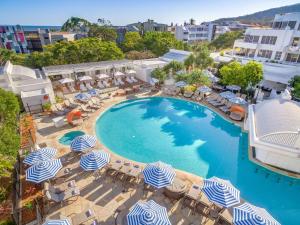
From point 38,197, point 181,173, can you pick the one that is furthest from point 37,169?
point 181,173

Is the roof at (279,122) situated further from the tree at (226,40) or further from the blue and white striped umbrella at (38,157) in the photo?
the tree at (226,40)

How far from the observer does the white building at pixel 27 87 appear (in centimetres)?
2075

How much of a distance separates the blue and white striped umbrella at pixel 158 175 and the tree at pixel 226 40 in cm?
6996

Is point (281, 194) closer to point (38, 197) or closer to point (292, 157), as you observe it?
point (292, 157)

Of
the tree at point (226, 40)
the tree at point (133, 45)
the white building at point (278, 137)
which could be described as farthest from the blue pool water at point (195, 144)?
the tree at point (226, 40)

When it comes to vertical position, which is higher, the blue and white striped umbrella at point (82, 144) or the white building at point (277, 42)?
the white building at point (277, 42)

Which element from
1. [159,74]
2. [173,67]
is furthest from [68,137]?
[173,67]

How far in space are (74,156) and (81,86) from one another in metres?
15.7

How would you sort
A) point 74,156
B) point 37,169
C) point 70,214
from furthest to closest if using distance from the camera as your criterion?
point 74,156
point 37,169
point 70,214

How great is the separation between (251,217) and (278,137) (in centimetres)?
789

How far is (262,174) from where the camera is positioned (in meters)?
13.9

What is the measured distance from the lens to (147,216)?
8.34 metres

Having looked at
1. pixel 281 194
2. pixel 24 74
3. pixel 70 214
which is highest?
pixel 24 74

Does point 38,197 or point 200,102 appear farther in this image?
point 200,102
